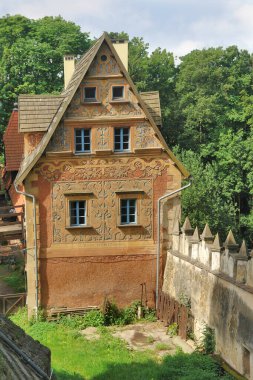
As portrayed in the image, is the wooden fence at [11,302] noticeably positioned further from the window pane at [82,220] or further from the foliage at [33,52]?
the foliage at [33,52]

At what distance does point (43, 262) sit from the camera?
18625mm

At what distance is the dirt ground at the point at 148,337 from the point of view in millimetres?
15617

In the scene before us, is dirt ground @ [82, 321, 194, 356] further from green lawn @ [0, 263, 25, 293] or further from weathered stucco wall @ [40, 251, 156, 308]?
green lawn @ [0, 263, 25, 293]

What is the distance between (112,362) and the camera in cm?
1442

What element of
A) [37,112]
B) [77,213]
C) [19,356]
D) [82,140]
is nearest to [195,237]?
[77,213]

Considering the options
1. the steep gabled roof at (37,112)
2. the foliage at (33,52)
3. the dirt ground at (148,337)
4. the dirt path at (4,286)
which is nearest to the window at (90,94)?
the steep gabled roof at (37,112)

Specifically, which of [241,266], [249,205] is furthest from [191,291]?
[249,205]

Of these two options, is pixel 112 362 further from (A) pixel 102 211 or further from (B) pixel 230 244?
(A) pixel 102 211

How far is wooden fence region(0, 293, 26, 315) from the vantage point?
1959 centimetres

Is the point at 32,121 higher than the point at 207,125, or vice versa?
the point at 207,125

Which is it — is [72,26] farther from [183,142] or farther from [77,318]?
[77,318]

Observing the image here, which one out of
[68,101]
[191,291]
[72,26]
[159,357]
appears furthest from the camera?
[72,26]

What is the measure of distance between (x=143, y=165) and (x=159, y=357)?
746 cm

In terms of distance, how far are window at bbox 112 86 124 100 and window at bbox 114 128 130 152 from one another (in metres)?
1.26
